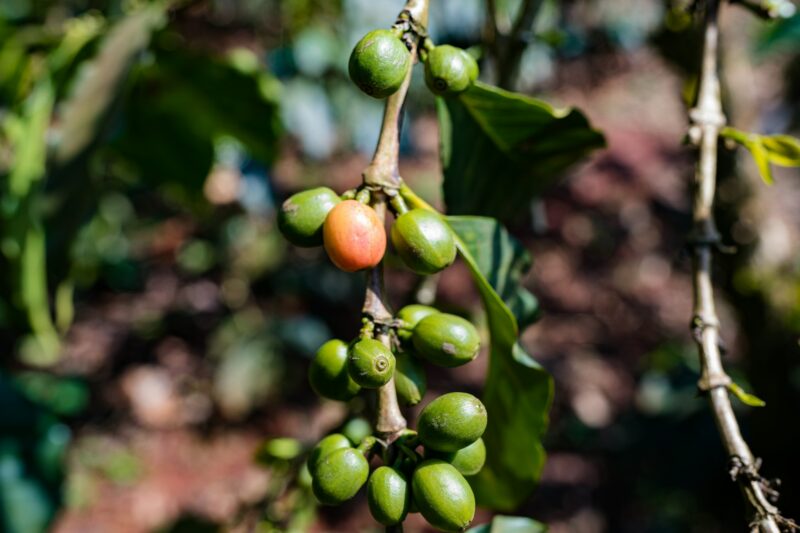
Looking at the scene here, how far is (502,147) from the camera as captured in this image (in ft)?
3.30

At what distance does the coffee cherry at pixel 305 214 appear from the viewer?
71cm

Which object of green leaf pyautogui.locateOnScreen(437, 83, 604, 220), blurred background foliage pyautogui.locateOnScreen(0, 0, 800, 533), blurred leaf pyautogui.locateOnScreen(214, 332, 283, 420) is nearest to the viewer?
green leaf pyautogui.locateOnScreen(437, 83, 604, 220)

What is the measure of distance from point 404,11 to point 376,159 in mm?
164

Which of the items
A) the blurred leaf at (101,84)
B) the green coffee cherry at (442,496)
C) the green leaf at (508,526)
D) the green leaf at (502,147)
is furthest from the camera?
the blurred leaf at (101,84)

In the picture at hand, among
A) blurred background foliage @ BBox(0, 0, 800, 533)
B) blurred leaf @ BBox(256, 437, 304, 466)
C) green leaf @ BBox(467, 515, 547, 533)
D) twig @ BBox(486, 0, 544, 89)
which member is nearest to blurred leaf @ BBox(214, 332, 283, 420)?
blurred background foliage @ BBox(0, 0, 800, 533)

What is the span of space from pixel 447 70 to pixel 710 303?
1.32 feet

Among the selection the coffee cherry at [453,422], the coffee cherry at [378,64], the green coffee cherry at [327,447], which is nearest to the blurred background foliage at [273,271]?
the green coffee cherry at [327,447]

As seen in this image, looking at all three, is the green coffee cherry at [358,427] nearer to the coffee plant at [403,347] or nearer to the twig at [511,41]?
the coffee plant at [403,347]

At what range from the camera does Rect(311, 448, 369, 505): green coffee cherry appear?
0.65m

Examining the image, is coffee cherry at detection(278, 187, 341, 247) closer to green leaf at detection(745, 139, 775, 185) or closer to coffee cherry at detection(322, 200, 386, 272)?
coffee cherry at detection(322, 200, 386, 272)

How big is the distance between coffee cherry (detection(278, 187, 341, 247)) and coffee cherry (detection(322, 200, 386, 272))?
4 cm

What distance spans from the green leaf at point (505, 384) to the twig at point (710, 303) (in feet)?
0.57

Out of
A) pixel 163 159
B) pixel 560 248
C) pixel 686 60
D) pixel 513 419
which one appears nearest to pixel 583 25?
pixel 560 248

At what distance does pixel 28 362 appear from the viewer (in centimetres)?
354
